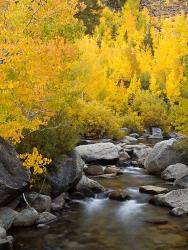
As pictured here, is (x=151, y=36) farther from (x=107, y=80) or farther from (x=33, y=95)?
(x=33, y=95)

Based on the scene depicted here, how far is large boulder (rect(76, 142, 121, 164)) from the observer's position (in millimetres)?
26078

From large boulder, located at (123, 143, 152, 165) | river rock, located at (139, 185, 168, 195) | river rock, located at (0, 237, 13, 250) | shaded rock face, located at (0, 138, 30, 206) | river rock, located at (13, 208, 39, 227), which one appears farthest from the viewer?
large boulder, located at (123, 143, 152, 165)

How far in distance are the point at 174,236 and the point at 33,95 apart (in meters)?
6.60

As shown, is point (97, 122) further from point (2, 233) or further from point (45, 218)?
point (2, 233)

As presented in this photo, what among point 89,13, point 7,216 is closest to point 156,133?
point 89,13

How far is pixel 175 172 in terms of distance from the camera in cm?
2308

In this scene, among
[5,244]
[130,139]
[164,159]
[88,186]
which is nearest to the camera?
[5,244]

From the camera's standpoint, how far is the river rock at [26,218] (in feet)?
50.3

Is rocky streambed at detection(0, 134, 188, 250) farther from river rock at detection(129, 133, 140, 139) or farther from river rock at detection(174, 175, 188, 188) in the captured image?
river rock at detection(129, 133, 140, 139)

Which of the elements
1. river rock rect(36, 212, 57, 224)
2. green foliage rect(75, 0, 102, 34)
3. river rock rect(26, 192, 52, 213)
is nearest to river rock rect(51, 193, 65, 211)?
river rock rect(26, 192, 52, 213)

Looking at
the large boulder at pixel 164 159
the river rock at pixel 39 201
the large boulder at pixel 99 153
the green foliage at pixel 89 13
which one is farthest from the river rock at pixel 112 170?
the green foliage at pixel 89 13

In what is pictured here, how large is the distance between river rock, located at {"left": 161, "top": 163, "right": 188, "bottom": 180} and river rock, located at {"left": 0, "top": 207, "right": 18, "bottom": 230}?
32.0 ft

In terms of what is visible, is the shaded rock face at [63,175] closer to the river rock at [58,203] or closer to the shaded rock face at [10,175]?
the river rock at [58,203]

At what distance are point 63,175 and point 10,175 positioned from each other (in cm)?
378
